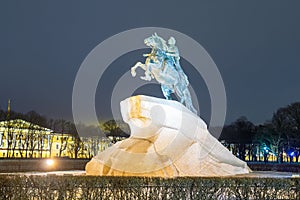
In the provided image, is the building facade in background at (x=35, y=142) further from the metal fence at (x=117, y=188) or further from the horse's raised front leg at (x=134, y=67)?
the metal fence at (x=117, y=188)

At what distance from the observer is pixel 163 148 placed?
Answer: 61.9 feet

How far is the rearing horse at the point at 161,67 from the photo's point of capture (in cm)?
2044

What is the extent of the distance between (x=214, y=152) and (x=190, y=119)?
215 cm

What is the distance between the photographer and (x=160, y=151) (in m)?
18.6

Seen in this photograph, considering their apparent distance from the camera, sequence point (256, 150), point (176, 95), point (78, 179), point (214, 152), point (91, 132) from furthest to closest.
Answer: point (91, 132) → point (256, 150) → point (176, 95) → point (214, 152) → point (78, 179)

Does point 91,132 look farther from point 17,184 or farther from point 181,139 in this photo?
point 17,184

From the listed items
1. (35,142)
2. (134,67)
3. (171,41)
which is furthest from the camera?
(35,142)

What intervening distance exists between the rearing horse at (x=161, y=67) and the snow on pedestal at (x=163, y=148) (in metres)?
1.10

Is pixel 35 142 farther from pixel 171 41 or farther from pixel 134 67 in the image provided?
pixel 171 41

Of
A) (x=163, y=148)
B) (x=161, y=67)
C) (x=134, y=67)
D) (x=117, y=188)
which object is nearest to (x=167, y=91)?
(x=161, y=67)

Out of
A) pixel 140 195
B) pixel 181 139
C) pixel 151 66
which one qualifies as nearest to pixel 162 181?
pixel 140 195

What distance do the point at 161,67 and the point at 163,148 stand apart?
447 centimetres

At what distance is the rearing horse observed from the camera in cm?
2044

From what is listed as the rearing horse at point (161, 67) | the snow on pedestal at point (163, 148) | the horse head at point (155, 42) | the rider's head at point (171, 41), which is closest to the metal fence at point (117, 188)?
the snow on pedestal at point (163, 148)
